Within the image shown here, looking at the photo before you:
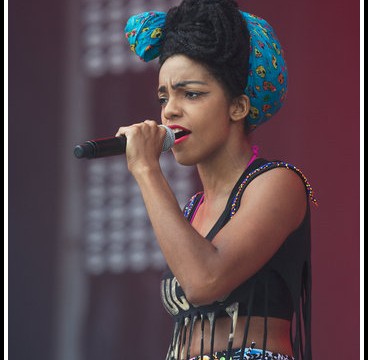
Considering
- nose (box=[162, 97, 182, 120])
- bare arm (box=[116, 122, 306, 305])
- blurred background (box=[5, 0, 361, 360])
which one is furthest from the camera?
blurred background (box=[5, 0, 361, 360])

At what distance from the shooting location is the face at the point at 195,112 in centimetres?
180

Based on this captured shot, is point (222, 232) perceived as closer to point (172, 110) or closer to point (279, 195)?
point (279, 195)

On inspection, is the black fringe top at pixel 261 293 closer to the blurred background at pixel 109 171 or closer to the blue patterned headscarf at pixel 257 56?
the blue patterned headscarf at pixel 257 56

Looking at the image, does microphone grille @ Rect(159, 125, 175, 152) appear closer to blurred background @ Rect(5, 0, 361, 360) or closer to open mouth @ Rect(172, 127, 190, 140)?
open mouth @ Rect(172, 127, 190, 140)

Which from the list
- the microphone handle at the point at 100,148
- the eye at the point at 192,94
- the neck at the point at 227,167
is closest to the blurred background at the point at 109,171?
the neck at the point at 227,167

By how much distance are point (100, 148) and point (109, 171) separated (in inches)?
72.9

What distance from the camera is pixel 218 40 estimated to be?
70.3 inches

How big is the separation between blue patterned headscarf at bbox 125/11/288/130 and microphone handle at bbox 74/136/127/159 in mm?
327

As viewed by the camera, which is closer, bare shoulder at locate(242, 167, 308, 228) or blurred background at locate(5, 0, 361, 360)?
bare shoulder at locate(242, 167, 308, 228)

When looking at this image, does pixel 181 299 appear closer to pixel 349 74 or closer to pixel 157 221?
pixel 157 221

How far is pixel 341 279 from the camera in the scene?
312 centimetres

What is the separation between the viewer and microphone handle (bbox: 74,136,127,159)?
63.1 inches

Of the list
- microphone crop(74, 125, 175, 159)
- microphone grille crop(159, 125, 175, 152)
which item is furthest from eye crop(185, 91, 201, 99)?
microphone crop(74, 125, 175, 159)

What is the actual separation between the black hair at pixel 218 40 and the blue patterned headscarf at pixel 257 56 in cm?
2
